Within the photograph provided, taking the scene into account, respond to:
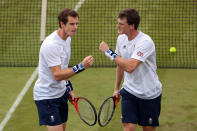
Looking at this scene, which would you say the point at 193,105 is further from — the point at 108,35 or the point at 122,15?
the point at 108,35

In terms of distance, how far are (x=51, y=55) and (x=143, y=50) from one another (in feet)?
4.29

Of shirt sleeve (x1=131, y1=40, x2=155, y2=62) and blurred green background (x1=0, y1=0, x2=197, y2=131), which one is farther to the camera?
blurred green background (x1=0, y1=0, x2=197, y2=131)

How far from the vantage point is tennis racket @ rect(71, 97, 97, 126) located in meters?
6.62

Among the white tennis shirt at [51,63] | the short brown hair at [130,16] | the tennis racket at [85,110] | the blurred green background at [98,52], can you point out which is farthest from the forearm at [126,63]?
the blurred green background at [98,52]

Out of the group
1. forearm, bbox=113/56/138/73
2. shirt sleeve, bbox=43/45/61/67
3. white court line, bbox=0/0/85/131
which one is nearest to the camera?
shirt sleeve, bbox=43/45/61/67

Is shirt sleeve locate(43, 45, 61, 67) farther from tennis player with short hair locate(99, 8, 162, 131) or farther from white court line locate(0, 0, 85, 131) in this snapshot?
white court line locate(0, 0, 85, 131)

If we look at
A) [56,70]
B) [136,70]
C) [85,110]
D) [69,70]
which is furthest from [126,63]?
[85,110]

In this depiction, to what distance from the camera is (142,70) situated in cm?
630

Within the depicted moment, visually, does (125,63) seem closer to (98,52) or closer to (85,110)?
(85,110)

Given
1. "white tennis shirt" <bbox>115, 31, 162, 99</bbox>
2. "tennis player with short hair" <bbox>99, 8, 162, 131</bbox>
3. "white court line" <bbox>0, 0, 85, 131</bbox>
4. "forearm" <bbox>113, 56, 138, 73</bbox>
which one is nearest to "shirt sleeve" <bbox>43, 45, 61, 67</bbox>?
"tennis player with short hair" <bbox>99, 8, 162, 131</bbox>

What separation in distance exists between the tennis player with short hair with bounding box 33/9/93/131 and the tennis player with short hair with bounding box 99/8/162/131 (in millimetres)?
527

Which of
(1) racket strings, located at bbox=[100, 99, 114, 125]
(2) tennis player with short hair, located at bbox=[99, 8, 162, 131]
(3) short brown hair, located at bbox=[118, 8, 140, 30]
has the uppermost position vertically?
(3) short brown hair, located at bbox=[118, 8, 140, 30]

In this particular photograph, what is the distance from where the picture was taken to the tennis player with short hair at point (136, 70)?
20.1ft

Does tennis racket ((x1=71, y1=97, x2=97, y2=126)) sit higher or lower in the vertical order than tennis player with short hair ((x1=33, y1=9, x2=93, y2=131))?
lower
